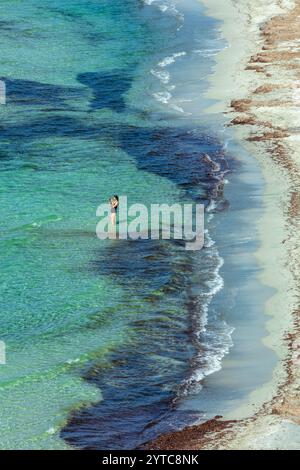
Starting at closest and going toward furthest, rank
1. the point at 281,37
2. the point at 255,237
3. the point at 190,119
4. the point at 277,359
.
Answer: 1. the point at 277,359
2. the point at 255,237
3. the point at 190,119
4. the point at 281,37

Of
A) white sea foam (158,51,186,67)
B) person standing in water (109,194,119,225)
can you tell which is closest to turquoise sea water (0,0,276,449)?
white sea foam (158,51,186,67)

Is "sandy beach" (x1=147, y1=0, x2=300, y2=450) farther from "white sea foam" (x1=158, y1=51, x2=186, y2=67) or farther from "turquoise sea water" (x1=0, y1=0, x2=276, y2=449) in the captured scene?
"white sea foam" (x1=158, y1=51, x2=186, y2=67)

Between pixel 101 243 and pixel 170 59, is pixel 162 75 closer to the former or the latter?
pixel 170 59

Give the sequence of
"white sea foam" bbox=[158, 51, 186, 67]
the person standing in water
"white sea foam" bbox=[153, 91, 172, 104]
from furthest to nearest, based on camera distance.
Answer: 1. "white sea foam" bbox=[158, 51, 186, 67]
2. "white sea foam" bbox=[153, 91, 172, 104]
3. the person standing in water

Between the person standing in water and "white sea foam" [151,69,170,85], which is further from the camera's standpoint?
"white sea foam" [151,69,170,85]

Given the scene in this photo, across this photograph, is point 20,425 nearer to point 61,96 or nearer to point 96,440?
point 96,440

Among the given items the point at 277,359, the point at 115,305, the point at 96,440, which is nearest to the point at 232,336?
the point at 277,359

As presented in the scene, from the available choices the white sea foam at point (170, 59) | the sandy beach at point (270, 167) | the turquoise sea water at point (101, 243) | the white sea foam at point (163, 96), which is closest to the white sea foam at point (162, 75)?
the turquoise sea water at point (101, 243)
